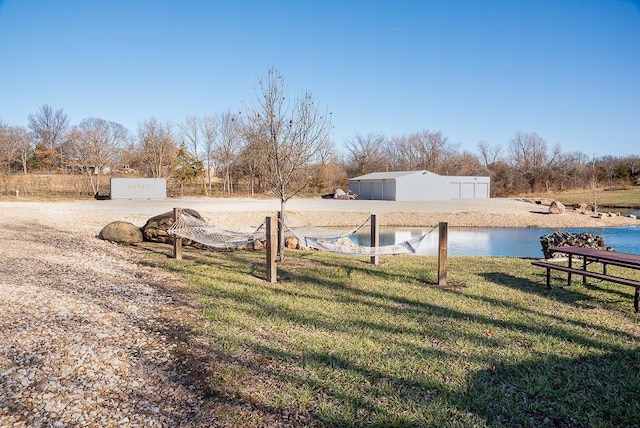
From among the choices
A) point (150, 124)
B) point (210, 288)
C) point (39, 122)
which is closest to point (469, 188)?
point (150, 124)

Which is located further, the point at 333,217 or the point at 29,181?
the point at 29,181

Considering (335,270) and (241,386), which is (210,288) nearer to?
(335,270)

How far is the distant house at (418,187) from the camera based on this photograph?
3794cm

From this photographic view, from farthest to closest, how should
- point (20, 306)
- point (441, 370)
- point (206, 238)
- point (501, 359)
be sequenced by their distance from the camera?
point (206, 238), point (20, 306), point (501, 359), point (441, 370)

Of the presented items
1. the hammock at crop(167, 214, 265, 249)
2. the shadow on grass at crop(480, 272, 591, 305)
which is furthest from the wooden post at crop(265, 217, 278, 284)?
the shadow on grass at crop(480, 272, 591, 305)

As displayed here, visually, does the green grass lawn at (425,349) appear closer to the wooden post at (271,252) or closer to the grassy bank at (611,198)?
the wooden post at (271,252)

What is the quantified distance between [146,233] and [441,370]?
26.7 ft

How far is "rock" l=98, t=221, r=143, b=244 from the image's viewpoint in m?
9.57

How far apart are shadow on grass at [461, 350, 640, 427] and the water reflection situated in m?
8.26

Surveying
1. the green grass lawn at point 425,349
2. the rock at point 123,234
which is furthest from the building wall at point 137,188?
the green grass lawn at point 425,349

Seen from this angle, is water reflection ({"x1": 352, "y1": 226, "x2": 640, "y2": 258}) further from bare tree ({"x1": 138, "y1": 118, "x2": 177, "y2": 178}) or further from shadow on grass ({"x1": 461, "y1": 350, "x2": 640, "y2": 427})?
bare tree ({"x1": 138, "y1": 118, "x2": 177, "y2": 178})

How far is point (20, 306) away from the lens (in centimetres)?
437

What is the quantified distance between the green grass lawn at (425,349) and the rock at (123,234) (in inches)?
158

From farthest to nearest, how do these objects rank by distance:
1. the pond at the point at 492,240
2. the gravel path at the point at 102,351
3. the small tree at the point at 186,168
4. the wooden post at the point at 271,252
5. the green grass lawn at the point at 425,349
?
the small tree at the point at 186,168 < the pond at the point at 492,240 < the wooden post at the point at 271,252 < the green grass lawn at the point at 425,349 < the gravel path at the point at 102,351
